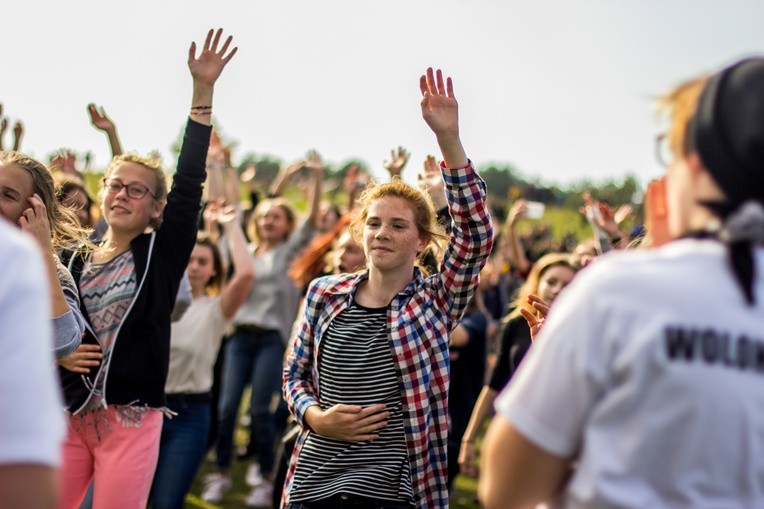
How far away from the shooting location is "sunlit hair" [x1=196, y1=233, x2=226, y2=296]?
5945 millimetres

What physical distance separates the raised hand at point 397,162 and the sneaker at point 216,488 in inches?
131

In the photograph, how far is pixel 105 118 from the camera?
5039 millimetres

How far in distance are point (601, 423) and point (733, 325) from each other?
11.1 inches

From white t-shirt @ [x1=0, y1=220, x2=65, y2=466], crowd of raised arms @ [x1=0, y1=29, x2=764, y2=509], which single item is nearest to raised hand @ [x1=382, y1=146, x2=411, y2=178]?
crowd of raised arms @ [x1=0, y1=29, x2=764, y2=509]

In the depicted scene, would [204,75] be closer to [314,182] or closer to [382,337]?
[382,337]

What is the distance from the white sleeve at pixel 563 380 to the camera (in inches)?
61.2

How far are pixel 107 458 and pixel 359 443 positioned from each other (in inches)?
42.0

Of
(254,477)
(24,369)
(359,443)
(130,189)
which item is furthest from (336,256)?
(24,369)

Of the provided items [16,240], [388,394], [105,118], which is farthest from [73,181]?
[16,240]

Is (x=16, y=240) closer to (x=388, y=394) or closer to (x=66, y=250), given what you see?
(x=388, y=394)

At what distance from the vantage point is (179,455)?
477 centimetres

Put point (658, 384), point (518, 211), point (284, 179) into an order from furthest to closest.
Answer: point (284, 179) → point (518, 211) → point (658, 384)

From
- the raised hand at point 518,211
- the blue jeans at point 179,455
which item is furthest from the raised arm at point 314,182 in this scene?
the blue jeans at point 179,455

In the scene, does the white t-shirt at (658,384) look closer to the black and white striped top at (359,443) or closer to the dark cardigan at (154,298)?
the black and white striped top at (359,443)
